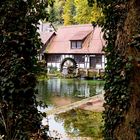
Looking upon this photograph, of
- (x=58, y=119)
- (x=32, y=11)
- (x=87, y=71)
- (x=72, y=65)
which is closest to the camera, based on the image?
(x=32, y=11)

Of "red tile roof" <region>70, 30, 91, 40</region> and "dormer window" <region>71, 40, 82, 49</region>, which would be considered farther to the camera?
"red tile roof" <region>70, 30, 91, 40</region>

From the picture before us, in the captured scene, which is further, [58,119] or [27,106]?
[58,119]

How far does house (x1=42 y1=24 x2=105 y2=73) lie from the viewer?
50.7m

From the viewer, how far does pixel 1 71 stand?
8.02 meters

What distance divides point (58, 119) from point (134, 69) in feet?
33.6

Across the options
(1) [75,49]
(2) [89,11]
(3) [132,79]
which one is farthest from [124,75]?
(1) [75,49]

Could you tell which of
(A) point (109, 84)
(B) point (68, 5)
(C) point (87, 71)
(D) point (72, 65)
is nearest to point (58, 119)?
(A) point (109, 84)

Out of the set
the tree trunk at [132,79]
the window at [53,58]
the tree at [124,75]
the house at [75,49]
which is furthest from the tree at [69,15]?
the tree trunk at [132,79]

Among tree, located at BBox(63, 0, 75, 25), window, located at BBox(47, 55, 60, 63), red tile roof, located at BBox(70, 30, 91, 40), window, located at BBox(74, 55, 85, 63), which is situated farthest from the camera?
tree, located at BBox(63, 0, 75, 25)

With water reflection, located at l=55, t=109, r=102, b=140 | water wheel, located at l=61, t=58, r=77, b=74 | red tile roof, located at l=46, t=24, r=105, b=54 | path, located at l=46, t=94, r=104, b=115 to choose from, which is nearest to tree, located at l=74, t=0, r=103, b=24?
red tile roof, located at l=46, t=24, r=105, b=54

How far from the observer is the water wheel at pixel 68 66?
50.1 metres

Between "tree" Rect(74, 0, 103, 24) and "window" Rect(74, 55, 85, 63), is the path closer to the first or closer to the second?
"tree" Rect(74, 0, 103, 24)

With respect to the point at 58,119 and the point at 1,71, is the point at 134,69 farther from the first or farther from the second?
the point at 58,119

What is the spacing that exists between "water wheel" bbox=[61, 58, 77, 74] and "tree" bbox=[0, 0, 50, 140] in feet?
134
